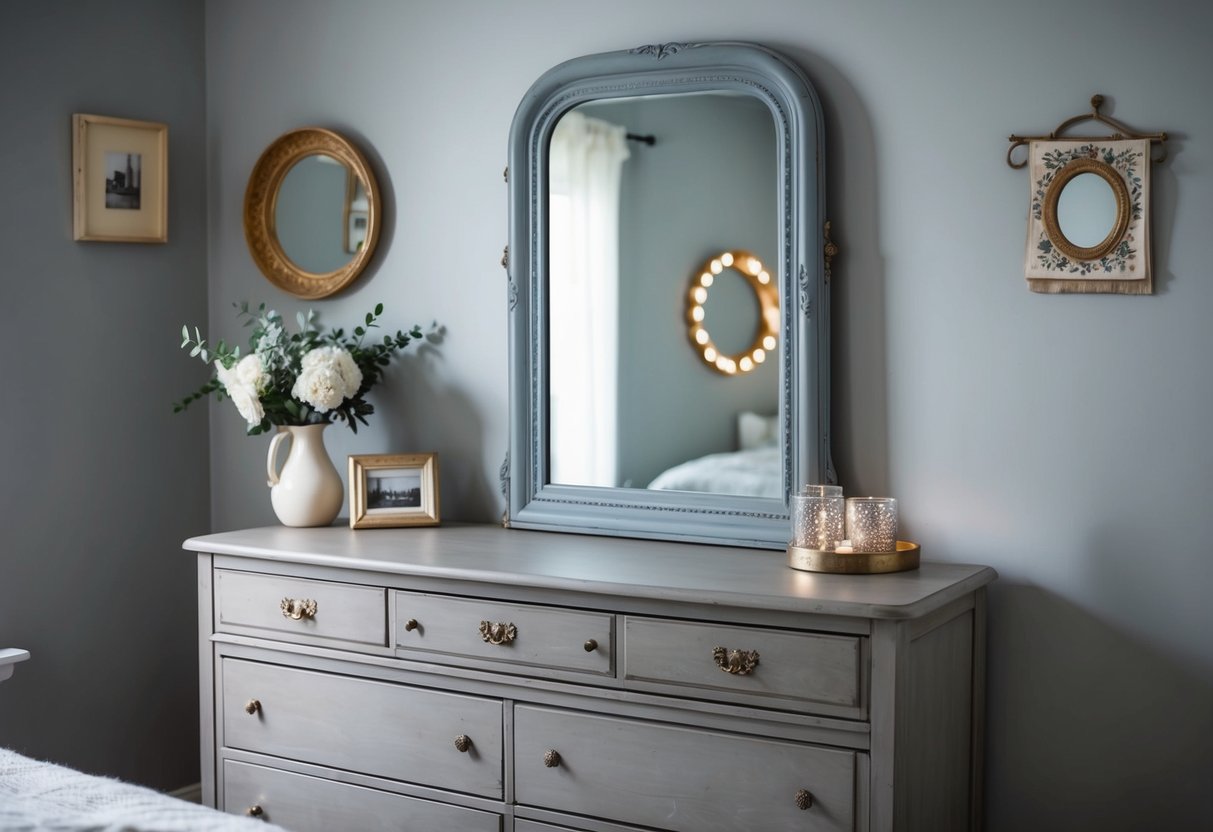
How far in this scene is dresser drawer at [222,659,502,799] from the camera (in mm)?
2262

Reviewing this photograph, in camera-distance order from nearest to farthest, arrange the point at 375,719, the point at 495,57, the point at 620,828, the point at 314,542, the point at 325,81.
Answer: the point at 620,828 → the point at 375,719 → the point at 314,542 → the point at 495,57 → the point at 325,81

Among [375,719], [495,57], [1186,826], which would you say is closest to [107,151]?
[495,57]

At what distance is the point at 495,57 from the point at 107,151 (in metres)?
1.02

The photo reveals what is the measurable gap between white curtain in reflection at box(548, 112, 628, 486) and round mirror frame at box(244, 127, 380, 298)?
0.53 m

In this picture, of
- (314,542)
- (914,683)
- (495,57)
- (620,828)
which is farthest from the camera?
(495,57)

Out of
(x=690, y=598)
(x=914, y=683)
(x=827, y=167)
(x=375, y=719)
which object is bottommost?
(x=375, y=719)

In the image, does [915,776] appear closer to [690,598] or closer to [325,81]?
[690,598]

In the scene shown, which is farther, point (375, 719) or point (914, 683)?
point (375, 719)

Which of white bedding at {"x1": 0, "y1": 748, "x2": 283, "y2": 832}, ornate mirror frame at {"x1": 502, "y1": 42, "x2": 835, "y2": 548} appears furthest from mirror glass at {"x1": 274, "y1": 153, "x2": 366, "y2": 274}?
white bedding at {"x1": 0, "y1": 748, "x2": 283, "y2": 832}

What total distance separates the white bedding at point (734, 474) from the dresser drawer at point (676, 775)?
575 millimetres

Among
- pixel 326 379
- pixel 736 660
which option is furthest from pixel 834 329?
pixel 326 379

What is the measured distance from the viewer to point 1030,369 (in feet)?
7.35

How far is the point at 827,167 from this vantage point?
2.41 metres

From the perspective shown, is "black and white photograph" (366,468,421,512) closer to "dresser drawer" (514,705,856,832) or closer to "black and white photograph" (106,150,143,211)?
"dresser drawer" (514,705,856,832)
